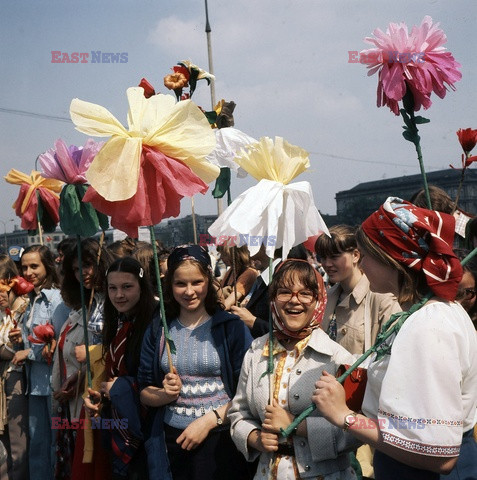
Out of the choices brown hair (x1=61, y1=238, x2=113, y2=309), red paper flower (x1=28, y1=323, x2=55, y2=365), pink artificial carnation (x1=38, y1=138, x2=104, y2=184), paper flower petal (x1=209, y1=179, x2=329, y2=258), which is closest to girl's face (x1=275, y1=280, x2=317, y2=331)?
paper flower petal (x1=209, y1=179, x2=329, y2=258)

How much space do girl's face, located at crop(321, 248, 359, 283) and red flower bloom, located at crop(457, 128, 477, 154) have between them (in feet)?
2.84

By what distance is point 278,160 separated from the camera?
103 inches

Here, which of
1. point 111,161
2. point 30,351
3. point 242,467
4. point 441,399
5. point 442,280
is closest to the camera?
point 441,399

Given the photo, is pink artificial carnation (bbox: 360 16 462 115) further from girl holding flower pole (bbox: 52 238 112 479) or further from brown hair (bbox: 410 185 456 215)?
girl holding flower pole (bbox: 52 238 112 479)

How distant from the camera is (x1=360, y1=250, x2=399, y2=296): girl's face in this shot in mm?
1953

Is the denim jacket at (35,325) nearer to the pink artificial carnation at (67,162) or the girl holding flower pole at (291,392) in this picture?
the pink artificial carnation at (67,162)

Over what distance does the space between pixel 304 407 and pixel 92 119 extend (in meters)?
1.61

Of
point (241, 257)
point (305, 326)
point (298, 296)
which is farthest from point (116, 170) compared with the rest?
point (241, 257)

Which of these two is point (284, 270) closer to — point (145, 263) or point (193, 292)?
point (193, 292)

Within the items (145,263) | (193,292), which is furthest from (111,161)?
(145,263)

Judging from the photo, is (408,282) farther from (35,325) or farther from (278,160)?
(35,325)

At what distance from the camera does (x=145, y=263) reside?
466 centimetres

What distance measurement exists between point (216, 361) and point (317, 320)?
2.11 ft

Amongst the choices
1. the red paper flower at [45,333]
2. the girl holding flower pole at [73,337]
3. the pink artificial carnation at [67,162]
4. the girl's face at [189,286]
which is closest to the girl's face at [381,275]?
the girl's face at [189,286]
